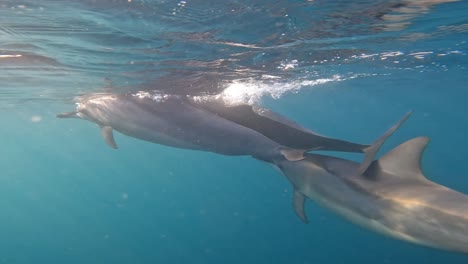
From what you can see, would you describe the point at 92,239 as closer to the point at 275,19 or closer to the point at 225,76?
the point at 225,76

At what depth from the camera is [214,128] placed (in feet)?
25.5

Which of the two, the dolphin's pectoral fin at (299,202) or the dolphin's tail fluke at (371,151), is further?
the dolphin's pectoral fin at (299,202)

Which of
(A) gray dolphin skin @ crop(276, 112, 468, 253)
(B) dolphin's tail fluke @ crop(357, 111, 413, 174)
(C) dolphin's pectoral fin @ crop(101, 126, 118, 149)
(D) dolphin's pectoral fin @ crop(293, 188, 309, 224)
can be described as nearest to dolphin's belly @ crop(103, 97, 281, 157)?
(C) dolphin's pectoral fin @ crop(101, 126, 118, 149)

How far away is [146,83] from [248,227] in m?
29.1

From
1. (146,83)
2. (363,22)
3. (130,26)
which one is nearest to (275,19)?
(363,22)

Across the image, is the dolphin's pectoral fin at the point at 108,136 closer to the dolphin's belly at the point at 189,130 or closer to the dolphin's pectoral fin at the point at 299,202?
the dolphin's belly at the point at 189,130

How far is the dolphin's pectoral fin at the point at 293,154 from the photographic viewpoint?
584cm

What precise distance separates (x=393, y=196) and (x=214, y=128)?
13.4 feet

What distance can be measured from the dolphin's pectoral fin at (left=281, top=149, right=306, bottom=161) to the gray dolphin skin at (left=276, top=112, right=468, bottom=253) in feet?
0.33

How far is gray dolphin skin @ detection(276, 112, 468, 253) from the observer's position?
3938 millimetres

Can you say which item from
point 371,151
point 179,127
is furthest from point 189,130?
point 371,151

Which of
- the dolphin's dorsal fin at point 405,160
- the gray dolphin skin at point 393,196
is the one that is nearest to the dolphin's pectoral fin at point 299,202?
the gray dolphin skin at point 393,196

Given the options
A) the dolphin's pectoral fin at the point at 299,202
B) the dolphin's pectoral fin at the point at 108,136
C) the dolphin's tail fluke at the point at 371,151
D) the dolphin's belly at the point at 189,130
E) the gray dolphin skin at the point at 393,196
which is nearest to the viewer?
the gray dolphin skin at the point at 393,196

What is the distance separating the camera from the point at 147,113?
948 cm
